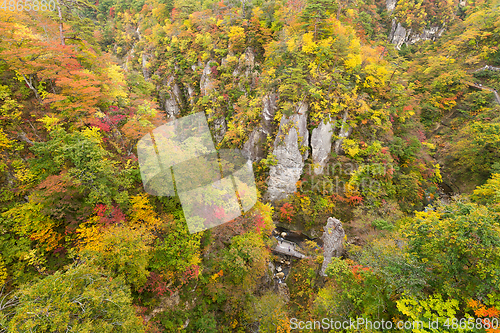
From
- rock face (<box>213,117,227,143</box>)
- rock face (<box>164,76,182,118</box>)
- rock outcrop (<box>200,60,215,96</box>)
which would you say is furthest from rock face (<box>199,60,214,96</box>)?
rock face (<box>164,76,182,118</box>)

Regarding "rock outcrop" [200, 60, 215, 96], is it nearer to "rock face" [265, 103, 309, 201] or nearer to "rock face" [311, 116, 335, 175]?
"rock face" [265, 103, 309, 201]

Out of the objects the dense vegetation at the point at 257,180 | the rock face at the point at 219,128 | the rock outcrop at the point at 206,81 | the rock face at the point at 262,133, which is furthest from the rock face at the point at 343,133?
the rock outcrop at the point at 206,81

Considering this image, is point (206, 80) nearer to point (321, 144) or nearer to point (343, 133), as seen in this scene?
point (321, 144)

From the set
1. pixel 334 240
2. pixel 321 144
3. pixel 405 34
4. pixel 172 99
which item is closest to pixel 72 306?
pixel 334 240

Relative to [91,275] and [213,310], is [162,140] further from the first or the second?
[213,310]

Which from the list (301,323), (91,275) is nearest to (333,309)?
(301,323)

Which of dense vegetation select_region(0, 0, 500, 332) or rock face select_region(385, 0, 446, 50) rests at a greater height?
rock face select_region(385, 0, 446, 50)
